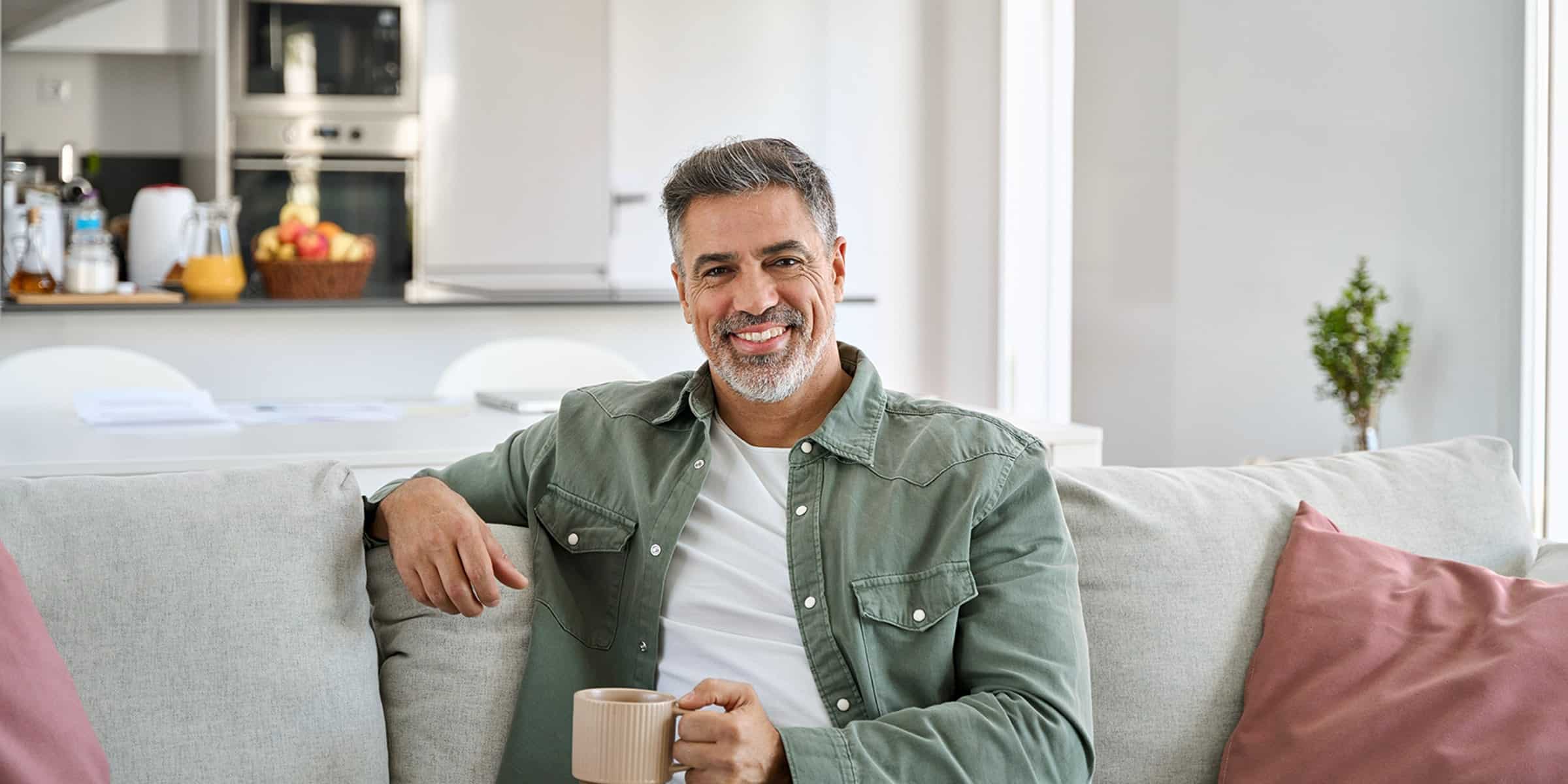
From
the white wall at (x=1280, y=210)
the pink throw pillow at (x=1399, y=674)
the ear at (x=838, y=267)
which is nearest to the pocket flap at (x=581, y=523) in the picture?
the ear at (x=838, y=267)

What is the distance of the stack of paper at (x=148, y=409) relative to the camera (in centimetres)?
254

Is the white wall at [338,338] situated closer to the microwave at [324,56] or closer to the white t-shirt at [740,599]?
the microwave at [324,56]

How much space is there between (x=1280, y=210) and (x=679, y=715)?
289 centimetres

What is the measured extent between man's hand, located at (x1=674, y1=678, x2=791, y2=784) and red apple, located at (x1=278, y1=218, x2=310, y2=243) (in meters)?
2.96

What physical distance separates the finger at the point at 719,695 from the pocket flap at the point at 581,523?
1.14 feet

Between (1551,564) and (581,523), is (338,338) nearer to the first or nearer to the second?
(581,523)

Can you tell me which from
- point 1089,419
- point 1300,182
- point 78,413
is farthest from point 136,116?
point 1300,182

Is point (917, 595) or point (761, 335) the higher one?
point (761, 335)

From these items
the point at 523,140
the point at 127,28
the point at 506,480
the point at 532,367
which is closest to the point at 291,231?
the point at 532,367

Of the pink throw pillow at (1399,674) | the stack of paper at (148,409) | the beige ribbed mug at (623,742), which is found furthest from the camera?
the stack of paper at (148,409)

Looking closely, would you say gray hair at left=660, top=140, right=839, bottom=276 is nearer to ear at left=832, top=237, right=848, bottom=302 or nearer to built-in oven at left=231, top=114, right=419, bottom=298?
ear at left=832, top=237, right=848, bottom=302

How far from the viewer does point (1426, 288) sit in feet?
10.3

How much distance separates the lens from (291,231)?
12.8ft

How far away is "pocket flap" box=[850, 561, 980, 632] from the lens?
1451 millimetres
